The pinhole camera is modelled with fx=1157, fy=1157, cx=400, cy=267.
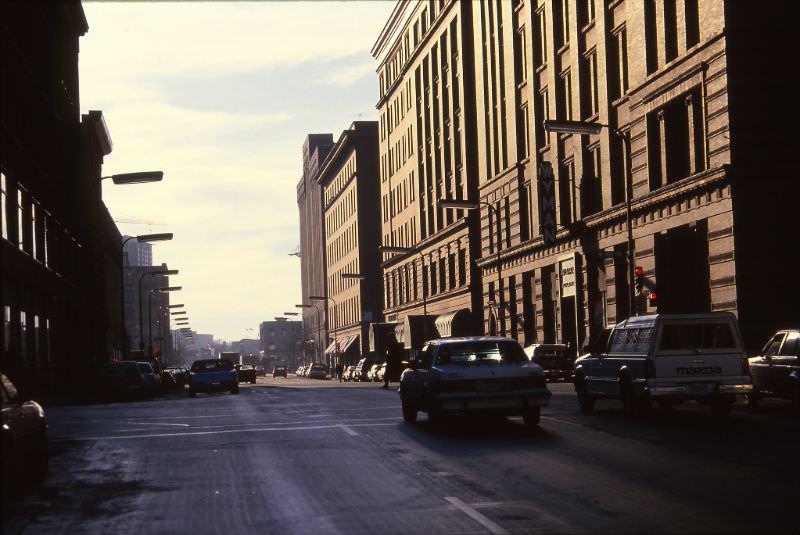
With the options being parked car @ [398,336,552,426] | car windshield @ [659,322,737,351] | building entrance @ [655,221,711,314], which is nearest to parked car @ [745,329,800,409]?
car windshield @ [659,322,737,351]

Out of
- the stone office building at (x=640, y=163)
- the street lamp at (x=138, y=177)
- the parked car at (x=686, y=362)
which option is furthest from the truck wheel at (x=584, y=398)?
the street lamp at (x=138, y=177)

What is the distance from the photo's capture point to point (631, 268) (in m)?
38.8

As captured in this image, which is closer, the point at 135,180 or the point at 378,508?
the point at 378,508

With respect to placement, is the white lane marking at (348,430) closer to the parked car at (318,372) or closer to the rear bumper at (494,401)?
the rear bumper at (494,401)

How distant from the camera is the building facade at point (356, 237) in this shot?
119m

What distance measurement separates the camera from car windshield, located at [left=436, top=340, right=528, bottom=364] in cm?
2008

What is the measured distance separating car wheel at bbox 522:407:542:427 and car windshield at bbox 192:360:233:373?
28.8 metres

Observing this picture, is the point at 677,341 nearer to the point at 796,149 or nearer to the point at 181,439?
the point at 181,439

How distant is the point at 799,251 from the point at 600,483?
25835 millimetres

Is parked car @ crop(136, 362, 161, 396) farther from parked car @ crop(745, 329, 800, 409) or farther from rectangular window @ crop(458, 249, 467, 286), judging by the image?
parked car @ crop(745, 329, 800, 409)

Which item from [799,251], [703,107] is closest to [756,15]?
[703,107]

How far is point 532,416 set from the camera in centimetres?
1956

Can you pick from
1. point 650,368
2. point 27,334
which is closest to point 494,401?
point 650,368

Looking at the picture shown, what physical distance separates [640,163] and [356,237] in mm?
80742
